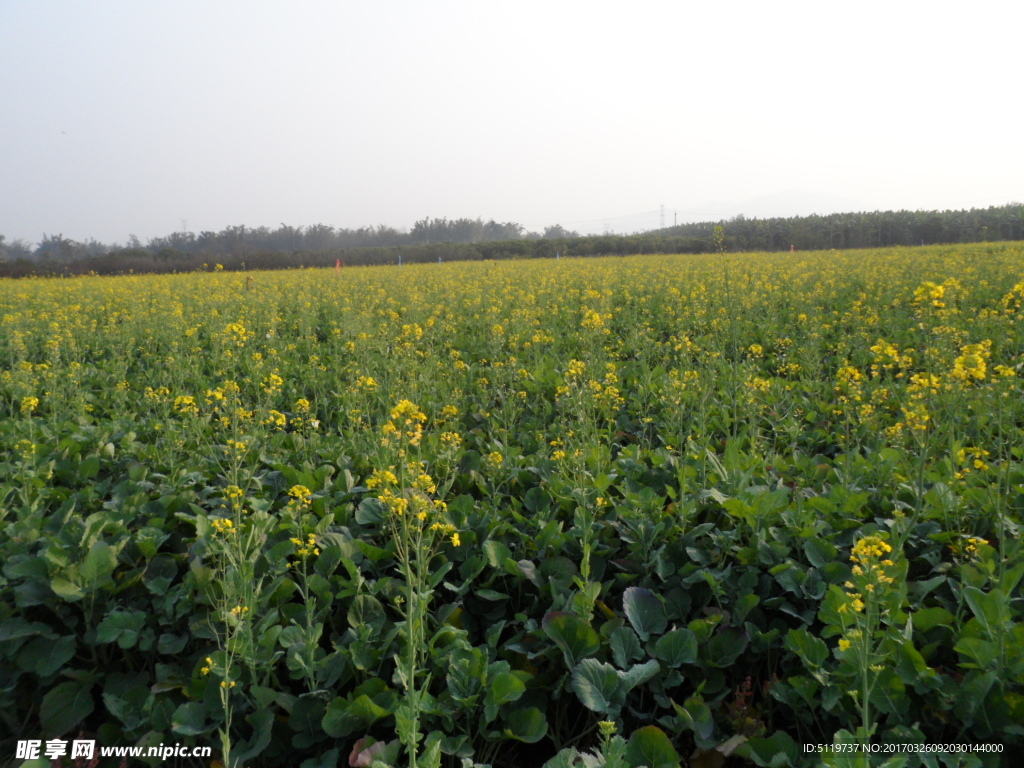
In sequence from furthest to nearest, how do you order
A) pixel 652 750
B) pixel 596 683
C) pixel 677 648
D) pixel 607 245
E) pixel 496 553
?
1. pixel 607 245
2. pixel 496 553
3. pixel 677 648
4. pixel 596 683
5. pixel 652 750

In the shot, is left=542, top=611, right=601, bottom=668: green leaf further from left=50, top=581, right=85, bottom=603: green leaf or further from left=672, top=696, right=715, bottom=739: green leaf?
left=50, top=581, right=85, bottom=603: green leaf

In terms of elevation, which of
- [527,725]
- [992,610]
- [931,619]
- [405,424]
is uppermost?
[405,424]

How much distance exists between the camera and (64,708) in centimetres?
224

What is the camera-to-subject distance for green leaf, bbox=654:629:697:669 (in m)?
2.06

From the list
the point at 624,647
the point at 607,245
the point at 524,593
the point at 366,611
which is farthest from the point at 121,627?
the point at 607,245

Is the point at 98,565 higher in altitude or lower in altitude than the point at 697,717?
higher

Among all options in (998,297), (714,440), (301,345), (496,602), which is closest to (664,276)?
(998,297)

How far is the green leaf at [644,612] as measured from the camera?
7.29 feet

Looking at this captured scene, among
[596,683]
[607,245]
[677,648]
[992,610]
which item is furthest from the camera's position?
[607,245]

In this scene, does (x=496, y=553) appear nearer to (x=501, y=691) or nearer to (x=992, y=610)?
(x=501, y=691)

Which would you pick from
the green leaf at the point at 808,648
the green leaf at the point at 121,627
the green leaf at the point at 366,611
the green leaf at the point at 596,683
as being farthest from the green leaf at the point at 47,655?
the green leaf at the point at 808,648

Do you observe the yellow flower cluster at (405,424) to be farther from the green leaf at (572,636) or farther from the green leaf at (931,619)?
the green leaf at (931,619)

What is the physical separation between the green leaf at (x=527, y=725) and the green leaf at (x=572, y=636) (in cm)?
20

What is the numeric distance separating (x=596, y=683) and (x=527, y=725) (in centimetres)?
25
